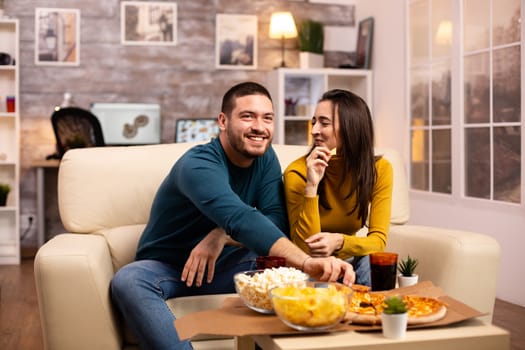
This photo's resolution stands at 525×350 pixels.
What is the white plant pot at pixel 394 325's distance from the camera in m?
1.53

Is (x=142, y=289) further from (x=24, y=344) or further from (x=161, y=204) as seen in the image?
(x=24, y=344)

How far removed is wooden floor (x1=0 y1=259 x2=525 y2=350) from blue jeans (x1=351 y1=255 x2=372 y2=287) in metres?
1.13

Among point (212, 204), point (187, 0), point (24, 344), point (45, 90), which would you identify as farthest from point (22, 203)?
point (212, 204)

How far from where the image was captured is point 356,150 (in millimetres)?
2613

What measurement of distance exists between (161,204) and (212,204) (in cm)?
41

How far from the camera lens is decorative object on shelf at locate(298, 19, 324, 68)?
6.38 meters

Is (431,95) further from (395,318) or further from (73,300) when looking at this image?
(395,318)

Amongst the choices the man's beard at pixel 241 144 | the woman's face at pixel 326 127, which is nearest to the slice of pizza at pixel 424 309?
the man's beard at pixel 241 144

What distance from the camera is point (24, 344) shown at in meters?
3.39

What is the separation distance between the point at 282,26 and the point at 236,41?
17.7 inches

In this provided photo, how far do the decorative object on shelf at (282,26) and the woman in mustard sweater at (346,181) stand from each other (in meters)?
3.82

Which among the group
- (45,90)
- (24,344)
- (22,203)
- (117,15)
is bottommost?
(24,344)

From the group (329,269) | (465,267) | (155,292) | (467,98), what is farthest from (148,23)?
(329,269)

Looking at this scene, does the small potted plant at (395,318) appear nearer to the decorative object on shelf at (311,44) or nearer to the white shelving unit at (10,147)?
the white shelving unit at (10,147)
